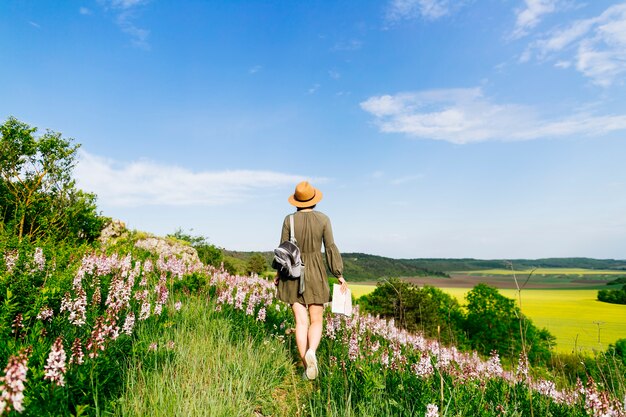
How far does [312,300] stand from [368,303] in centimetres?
1157

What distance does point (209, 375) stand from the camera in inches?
171

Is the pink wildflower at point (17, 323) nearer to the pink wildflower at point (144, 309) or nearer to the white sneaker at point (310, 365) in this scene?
the pink wildflower at point (144, 309)

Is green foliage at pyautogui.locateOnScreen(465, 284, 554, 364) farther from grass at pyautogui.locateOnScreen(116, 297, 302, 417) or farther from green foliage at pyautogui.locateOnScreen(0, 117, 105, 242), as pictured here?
green foliage at pyautogui.locateOnScreen(0, 117, 105, 242)

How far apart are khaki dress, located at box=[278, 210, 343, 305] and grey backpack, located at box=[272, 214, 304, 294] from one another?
0.12m

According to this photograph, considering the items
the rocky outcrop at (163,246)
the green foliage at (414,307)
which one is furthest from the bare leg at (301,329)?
the rocky outcrop at (163,246)

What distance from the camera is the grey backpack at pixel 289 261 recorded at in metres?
5.19

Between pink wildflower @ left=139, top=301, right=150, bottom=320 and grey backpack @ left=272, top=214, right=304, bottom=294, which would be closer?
pink wildflower @ left=139, top=301, right=150, bottom=320

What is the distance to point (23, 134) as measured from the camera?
14656 millimetres

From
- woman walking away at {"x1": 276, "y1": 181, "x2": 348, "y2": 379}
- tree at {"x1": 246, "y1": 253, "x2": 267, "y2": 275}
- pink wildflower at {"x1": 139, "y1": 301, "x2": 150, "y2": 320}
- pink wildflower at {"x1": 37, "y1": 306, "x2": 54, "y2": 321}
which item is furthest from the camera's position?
tree at {"x1": 246, "y1": 253, "x2": 267, "y2": 275}

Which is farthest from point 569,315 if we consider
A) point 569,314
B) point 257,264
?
point 257,264

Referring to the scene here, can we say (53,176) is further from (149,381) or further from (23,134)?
(149,381)

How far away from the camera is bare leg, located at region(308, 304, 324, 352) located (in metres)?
5.07

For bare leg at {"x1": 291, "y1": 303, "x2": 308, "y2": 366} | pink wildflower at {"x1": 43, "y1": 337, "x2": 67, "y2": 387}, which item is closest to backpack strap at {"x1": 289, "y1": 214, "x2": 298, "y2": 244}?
bare leg at {"x1": 291, "y1": 303, "x2": 308, "y2": 366}

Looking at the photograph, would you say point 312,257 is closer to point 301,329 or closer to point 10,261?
point 301,329
